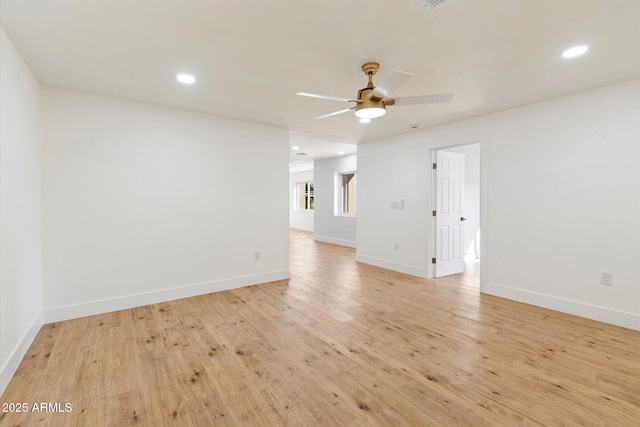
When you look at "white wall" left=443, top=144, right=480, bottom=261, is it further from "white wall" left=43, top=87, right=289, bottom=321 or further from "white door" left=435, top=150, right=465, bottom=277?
"white wall" left=43, top=87, right=289, bottom=321

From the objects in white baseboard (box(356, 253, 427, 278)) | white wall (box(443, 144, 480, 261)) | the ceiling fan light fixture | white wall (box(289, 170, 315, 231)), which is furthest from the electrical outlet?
white wall (box(289, 170, 315, 231))

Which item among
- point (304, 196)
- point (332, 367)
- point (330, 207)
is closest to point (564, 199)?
point (332, 367)

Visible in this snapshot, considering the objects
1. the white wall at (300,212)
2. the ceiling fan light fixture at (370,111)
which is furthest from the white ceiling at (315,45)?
the white wall at (300,212)

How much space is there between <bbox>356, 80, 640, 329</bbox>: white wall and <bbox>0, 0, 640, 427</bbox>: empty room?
0.07ft

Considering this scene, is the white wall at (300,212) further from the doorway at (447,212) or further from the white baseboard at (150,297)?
the white baseboard at (150,297)

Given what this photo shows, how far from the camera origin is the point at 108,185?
3176 millimetres

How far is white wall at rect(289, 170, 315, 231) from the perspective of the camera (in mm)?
10672

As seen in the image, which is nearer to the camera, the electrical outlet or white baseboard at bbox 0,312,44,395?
white baseboard at bbox 0,312,44,395

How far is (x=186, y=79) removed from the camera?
272 centimetres

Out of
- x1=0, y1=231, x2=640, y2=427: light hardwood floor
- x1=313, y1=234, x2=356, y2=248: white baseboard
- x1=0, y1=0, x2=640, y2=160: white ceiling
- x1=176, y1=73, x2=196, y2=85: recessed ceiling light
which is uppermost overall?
x1=176, y1=73, x2=196, y2=85: recessed ceiling light

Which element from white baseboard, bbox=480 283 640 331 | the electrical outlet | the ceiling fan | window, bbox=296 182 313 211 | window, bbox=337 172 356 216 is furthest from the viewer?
window, bbox=296 182 313 211

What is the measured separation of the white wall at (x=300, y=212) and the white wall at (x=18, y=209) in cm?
818

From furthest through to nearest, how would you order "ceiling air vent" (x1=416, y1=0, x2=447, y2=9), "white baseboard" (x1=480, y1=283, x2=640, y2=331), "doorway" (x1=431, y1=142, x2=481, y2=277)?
"doorway" (x1=431, y1=142, x2=481, y2=277), "white baseboard" (x1=480, y1=283, x2=640, y2=331), "ceiling air vent" (x1=416, y1=0, x2=447, y2=9)

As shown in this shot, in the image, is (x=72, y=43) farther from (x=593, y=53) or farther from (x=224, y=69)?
(x=593, y=53)
